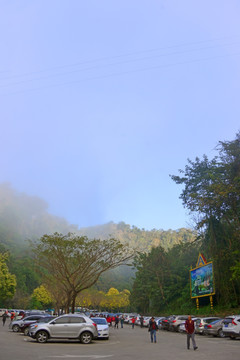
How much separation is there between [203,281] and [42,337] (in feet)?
86.7

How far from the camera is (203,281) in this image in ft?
134

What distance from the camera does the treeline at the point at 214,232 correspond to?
32.2 m

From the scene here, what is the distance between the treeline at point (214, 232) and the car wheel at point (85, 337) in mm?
15983

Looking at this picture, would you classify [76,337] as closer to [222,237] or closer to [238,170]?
[238,170]

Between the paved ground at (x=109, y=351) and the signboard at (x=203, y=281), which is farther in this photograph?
the signboard at (x=203, y=281)

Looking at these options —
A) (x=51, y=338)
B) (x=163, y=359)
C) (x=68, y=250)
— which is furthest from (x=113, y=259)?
(x=163, y=359)

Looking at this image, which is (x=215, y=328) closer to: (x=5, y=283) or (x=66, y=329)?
(x=66, y=329)

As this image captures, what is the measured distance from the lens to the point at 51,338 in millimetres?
19047

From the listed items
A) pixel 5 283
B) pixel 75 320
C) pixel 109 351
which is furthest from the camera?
pixel 5 283

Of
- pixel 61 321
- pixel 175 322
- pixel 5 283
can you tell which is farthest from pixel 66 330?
pixel 5 283

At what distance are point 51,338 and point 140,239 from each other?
182 meters

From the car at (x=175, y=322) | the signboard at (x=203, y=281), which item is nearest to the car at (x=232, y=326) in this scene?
the car at (x=175, y=322)

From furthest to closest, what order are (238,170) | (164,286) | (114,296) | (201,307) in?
(114,296) < (164,286) < (201,307) < (238,170)

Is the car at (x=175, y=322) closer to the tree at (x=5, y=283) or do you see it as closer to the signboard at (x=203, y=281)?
the signboard at (x=203, y=281)
